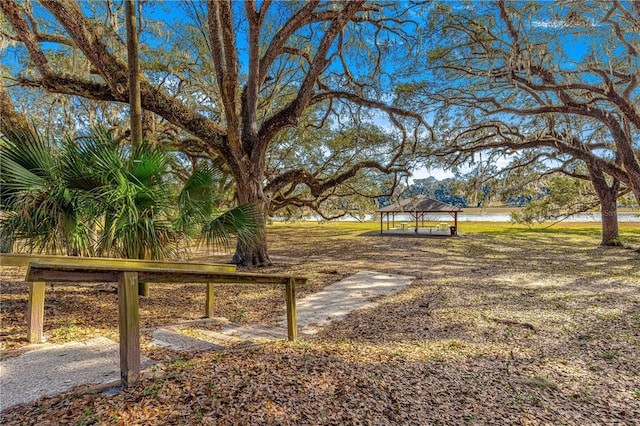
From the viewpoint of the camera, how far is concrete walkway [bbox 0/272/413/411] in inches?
80.9

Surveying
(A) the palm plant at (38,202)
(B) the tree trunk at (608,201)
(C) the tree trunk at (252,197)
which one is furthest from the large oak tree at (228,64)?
(B) the tree trunk at (608,201)

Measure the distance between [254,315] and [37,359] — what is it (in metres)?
2.81

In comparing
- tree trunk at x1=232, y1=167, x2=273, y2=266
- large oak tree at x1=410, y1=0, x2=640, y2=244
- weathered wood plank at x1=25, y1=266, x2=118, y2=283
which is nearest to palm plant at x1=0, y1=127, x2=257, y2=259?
weathered wood plank at x1=25, y1=266, x2=118, y2=283

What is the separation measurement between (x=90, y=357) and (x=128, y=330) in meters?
0.87

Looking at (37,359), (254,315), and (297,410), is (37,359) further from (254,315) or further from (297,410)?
(254,315)

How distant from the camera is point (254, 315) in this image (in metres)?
5.03

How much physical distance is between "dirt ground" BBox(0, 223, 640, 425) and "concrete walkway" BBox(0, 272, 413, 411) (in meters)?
0.19

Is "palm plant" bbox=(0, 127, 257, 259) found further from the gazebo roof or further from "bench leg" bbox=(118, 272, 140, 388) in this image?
the gazebo roof

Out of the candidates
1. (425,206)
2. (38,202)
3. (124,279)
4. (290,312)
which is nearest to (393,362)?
(290,312)

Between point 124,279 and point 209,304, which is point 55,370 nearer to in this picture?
point 124,279

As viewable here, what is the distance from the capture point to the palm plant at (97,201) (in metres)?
3.54

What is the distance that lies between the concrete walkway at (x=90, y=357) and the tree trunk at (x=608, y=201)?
1389 centimetres

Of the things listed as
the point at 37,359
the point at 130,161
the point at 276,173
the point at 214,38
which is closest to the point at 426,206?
the point at 276,173

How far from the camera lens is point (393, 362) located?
3.00m
